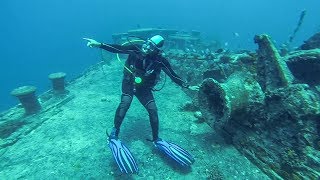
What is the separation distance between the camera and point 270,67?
6.72 meters

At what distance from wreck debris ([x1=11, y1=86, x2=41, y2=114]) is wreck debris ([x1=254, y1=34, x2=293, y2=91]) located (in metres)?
7.50

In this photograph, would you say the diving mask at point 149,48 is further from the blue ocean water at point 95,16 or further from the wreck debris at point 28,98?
the blue ocean water at point 95,16

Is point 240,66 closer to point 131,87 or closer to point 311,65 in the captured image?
point 311,65

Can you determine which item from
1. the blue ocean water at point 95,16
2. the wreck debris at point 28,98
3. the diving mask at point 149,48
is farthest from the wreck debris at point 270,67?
the blue ocean water at point 95,16

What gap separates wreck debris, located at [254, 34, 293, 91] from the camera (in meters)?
6.37

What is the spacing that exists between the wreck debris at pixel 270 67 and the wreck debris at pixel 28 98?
7.50m

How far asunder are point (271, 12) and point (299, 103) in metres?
170

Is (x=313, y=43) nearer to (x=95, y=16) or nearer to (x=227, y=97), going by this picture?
(x=227, y=97)

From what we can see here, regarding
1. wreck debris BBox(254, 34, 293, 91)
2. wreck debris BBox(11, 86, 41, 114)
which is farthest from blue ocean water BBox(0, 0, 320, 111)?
wreck debris BBox(254, 34, 293, 91)

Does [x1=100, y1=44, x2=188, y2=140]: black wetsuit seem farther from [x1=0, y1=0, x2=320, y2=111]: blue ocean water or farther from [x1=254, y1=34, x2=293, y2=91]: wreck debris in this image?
[x1=0, y1=0, x2=320, y2=111]: blue ocean water

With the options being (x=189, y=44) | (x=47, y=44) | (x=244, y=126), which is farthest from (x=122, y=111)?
(x=47, y=44)

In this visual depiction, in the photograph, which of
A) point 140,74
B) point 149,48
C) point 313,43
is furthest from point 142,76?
point 313,43

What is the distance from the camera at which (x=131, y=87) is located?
279 inches

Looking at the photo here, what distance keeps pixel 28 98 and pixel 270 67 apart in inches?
308
